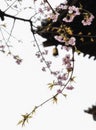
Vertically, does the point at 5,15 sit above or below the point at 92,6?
below

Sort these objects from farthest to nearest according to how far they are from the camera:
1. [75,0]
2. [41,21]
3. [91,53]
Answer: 1. [91,53]
2. [41,21]
3. [75,0]

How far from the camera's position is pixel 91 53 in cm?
908

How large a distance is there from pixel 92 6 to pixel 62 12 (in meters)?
0.77

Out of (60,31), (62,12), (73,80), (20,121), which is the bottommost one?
(20,121)

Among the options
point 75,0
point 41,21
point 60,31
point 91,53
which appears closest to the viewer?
point 60,31

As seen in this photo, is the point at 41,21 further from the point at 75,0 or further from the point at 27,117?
the point at 27,117

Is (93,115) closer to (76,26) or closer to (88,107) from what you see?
(88,107)

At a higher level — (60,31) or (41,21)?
(41,21)

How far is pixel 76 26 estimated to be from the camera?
26.3 feet

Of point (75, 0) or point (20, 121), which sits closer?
point (20, 121)

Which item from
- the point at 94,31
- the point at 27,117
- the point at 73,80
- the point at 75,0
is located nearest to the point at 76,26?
the point at 94,31

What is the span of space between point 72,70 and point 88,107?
6785 millimetres

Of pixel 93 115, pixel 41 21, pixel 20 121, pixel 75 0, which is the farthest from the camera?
pixel 93 115

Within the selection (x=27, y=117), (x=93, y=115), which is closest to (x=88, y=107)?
(x=93, y=115)
